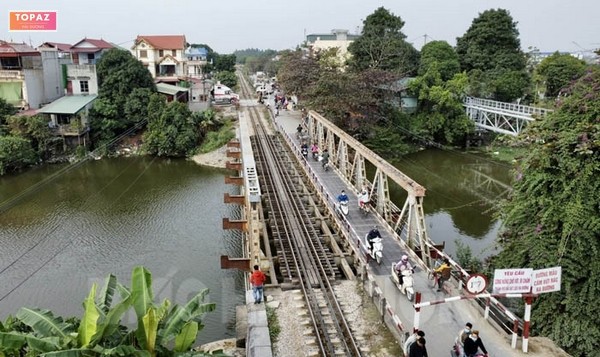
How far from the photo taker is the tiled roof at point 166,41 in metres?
56.1

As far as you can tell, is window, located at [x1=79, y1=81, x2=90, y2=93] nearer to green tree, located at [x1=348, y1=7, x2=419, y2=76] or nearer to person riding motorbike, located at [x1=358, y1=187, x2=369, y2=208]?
green tree, located at [x1=348, y1=7, x2=419, y2=76]

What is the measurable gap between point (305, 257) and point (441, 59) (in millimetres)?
38508

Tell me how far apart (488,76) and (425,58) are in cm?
658

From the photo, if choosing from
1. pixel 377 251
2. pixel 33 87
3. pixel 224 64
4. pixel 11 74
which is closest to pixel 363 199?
pixel 377 251

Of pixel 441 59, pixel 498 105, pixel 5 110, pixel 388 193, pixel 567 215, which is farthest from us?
pixel 441 59

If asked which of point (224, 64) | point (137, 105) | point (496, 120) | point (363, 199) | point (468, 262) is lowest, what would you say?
point (468, 262)

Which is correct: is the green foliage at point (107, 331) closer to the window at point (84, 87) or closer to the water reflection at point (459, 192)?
the water reflection at point (459, 192)

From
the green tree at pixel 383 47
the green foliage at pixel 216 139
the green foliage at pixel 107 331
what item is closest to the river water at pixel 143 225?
the green foliage at pixel 216 139

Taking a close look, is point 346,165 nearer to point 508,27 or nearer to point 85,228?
point 85,228

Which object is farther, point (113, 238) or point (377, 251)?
point (113, 238)

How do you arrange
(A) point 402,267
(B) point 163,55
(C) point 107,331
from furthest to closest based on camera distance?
1. (B) point 163,55
2. (A) point 402,267
3. (C) point 107,331

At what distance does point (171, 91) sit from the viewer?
162 ft

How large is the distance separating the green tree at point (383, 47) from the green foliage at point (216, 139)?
50.2 feet

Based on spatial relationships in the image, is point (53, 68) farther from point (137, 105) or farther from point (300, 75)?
point (300, 75)
